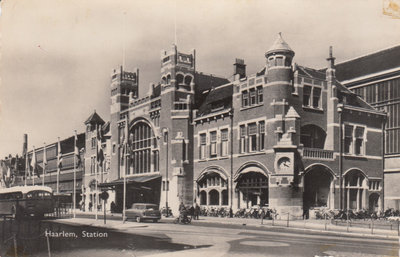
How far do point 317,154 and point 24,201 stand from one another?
20.5 m

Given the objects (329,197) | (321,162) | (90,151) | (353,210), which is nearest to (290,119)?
(321,162)

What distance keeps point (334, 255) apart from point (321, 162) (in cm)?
1902

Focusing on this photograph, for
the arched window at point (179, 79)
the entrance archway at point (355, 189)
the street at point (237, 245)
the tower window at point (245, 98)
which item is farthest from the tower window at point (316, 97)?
the street at point (237, 245)

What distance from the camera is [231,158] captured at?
38.0 m

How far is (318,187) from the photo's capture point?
34.8 meters

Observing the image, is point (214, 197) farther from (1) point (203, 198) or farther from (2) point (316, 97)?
(2) point (316, 97)

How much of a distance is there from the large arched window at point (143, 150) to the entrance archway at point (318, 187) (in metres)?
16.7

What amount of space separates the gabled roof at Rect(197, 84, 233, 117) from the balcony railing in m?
8.42

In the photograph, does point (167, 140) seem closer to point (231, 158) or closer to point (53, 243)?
point (231, 158)

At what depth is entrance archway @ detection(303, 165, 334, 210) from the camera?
113ft

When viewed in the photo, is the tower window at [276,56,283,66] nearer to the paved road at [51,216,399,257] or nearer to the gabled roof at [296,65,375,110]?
the gabled roof at [296,65,375,110]

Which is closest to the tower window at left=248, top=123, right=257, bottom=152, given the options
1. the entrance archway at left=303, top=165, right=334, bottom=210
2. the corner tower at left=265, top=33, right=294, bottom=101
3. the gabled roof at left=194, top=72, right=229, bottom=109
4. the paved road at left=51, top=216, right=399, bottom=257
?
the corner tower at left=265, top=33, right=294, bottom=101

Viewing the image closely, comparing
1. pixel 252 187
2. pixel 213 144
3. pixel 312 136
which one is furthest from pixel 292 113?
pixel 213 144

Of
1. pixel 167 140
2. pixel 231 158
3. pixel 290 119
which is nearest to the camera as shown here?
pixel 290 119
